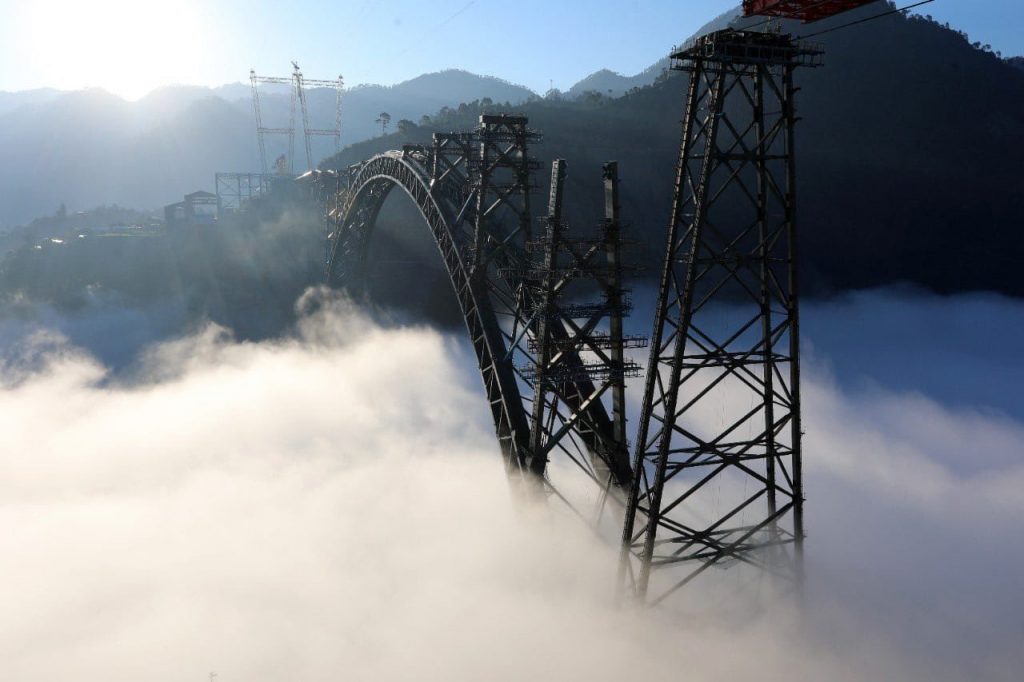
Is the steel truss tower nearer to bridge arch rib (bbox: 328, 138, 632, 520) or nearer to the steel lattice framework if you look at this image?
the steel lattice framework

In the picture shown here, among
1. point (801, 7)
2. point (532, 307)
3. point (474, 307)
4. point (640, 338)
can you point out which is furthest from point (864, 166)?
point (640, 338)

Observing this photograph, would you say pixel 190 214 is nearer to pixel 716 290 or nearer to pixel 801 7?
pixel 716 290

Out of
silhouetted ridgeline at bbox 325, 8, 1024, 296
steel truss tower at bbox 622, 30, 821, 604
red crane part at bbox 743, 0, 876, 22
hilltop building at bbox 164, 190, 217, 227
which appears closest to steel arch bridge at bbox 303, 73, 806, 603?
steel truss tower at bbox 622, 30, 821, 604

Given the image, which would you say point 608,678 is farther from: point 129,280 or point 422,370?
point 129,280

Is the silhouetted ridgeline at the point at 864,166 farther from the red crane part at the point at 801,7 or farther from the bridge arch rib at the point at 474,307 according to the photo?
the red crane part at the point at 801,7

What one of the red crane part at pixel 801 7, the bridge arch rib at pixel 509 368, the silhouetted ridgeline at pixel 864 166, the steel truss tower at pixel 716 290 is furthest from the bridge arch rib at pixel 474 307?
the silhouetted ridgeline at pixel 864 166
